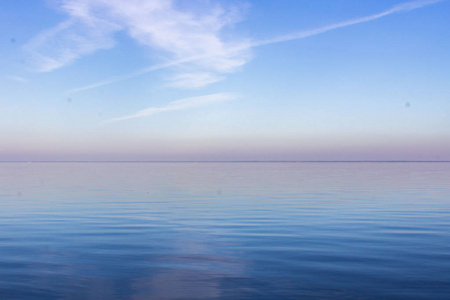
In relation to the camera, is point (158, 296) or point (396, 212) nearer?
point (158, 296)

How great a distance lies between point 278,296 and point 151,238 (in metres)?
8.92

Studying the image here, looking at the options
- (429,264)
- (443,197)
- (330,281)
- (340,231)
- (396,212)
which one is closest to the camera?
(330,281)

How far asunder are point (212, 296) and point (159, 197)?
26.6 metres

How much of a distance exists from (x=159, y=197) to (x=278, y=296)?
26977mm

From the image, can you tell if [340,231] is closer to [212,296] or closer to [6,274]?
[212,296]

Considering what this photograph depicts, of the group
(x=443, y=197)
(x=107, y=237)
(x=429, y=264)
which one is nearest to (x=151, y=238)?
(x=107, y=237)

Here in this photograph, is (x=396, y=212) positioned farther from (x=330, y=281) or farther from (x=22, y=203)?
(x=22, y=203)

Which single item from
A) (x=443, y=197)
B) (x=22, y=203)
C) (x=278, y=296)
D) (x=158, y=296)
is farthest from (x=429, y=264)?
(x=22, y=203)

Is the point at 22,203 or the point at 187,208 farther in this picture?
the point at 22,203

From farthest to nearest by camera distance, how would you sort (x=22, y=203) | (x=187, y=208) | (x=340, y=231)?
1. (x=22, y=203)
2. (x=187, y=208)
3. (x=340, y=231)

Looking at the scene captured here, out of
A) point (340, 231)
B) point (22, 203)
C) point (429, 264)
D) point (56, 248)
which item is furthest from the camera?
point (22, 203)

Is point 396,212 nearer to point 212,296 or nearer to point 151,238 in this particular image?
point 151,238

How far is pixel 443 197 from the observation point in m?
35.3

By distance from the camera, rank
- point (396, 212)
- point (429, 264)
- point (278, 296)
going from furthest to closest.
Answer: point (396, 212), point (429, 264), point (278, 296)
